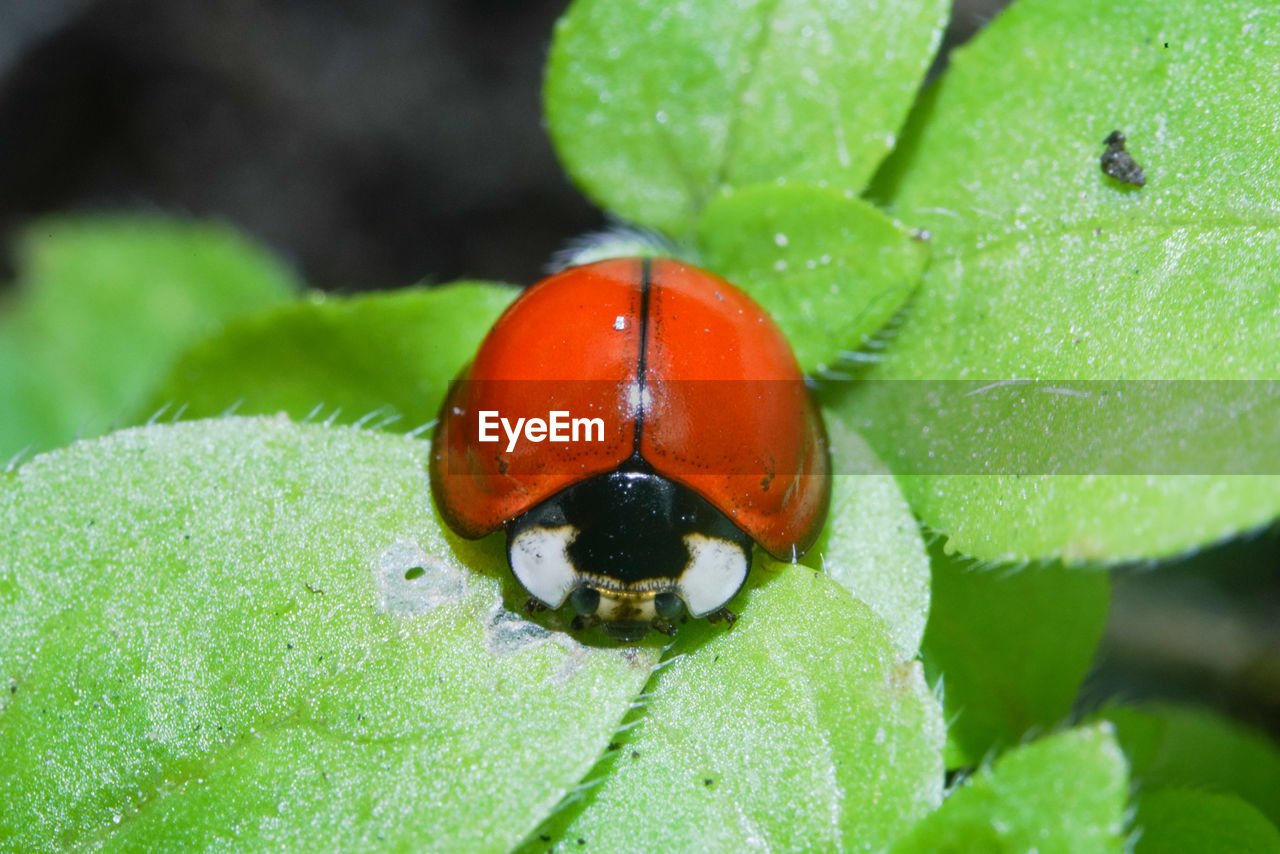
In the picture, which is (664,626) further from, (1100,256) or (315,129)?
(315,129)

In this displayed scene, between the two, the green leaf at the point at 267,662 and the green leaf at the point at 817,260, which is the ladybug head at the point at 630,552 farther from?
the green leaf at the point at 817,260

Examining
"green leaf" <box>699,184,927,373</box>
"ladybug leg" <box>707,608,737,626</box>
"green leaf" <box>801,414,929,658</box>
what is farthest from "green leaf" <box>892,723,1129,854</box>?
"green leaf" <box>699,184,927,373</box>

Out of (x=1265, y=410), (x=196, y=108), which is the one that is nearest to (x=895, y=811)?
(x=1265, y=410)

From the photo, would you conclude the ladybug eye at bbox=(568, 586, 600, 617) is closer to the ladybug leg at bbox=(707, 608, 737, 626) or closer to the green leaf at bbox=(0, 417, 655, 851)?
the green leaf at bbox=(0, 417, 655, 851)

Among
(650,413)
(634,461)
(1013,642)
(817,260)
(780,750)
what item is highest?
(817,260)

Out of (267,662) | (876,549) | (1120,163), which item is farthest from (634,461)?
(1120,163)

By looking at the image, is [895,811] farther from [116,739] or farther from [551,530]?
[116,739]

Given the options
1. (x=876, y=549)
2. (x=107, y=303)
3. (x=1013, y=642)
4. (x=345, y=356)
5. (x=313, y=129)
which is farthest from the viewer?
(x=313, y=129)
